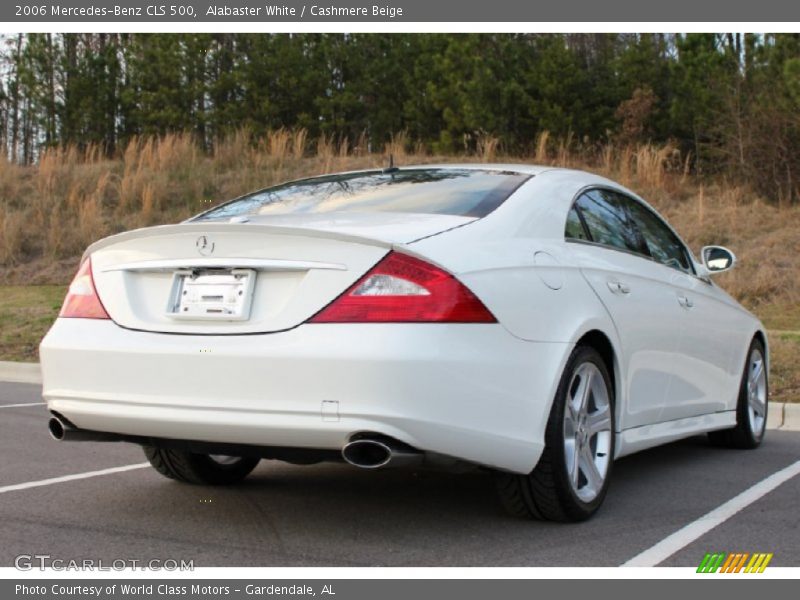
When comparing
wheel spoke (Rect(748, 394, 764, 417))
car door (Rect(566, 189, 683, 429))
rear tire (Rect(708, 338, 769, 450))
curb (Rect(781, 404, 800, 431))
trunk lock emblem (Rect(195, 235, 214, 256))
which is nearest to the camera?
trunk lock emblem (Rect(195, 235, 214, 256))

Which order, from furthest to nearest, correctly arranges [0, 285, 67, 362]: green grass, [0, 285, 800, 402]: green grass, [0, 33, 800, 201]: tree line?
[0, 33, 800, 201]: tree line
[0, 285, 67, 362]: green grass
[0, 285, 800, 402]: green grass

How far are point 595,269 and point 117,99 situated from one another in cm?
2771

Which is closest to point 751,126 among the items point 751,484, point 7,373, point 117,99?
point 7,373

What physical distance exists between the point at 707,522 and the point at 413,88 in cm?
2414

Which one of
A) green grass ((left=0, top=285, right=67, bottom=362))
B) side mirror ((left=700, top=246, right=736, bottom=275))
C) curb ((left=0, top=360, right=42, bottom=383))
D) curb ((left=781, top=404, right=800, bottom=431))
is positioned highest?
side mirror ((left=700, top=246, right=736, bottom=275))

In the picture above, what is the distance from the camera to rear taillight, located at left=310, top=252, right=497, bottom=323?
Result: 3945 millimetres

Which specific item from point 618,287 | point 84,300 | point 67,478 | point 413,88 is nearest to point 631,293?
point 618,287

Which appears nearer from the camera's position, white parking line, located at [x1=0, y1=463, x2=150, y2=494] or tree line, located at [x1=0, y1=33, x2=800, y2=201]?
white parking line, located at [x1=0, y1=463, x2=150, y2=494]

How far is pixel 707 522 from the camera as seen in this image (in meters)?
4.81

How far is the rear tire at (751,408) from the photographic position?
6859mm

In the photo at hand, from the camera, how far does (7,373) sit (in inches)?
449

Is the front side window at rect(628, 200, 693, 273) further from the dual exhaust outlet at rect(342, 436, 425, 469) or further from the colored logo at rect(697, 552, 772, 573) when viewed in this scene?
the dual exhaust outlet at rect(342, 436, 425, 469)

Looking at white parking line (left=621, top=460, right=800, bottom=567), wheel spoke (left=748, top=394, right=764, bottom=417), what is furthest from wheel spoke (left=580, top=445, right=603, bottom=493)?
wheel spoke (left=748, top=394, right=764, bottom=417)

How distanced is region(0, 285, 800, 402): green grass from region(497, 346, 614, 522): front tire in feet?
13.7
